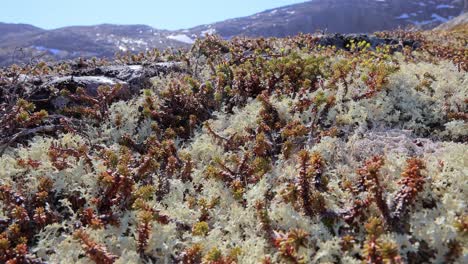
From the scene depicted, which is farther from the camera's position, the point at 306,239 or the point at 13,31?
the point at 13,31

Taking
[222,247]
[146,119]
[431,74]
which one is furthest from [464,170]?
[146,119]

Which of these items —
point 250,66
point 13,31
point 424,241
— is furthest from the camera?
point 13,31

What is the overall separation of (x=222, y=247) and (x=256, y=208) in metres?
0.61

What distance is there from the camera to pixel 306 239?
370 cm

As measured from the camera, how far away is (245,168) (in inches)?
210

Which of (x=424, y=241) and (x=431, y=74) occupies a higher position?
(x=431, y=74)

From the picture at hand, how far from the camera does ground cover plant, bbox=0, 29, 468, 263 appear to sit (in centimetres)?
379

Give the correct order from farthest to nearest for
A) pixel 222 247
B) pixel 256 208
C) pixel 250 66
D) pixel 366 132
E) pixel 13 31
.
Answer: pixel 13 31
pixel 250 66
pixel 366 132
pixel 256 208
pixel 222 247

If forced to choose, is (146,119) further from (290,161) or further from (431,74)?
(431,74)

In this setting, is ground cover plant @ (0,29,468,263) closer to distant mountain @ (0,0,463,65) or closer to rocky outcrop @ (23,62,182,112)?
rocky outcrop @ (23,62,182,112)

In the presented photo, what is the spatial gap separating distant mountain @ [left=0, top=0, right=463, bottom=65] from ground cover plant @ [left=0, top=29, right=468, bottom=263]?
13048 cm

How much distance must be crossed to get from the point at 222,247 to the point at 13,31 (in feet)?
626

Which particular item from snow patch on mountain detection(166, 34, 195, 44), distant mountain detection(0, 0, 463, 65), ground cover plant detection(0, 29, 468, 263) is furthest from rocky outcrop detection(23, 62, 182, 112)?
snow patch on mountain detection(166, 34, 195, 44)

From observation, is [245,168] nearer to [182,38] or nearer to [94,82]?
[94,82]
